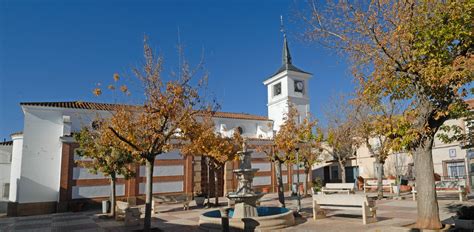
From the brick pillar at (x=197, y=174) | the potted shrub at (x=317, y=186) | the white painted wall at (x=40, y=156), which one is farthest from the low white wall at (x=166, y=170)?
the potted shrub at (x=317, y=186)

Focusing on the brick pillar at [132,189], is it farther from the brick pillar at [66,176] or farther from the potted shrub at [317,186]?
the potted shrub at [317,186]

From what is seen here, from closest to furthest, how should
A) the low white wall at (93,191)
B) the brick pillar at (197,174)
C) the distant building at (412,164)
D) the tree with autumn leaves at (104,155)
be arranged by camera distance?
the tree with autumn leaves at (104,155) → the low white wall at (93,191) → the distant building at (412,164) → the brick pillar at (197,174)

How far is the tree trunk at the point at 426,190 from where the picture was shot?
7996 mm

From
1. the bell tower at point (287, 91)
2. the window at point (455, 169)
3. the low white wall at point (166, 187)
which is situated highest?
the bell tower at point (287, 91)

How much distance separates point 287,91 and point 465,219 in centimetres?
2486

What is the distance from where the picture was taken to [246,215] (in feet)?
34.3

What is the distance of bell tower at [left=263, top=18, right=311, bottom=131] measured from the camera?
3247 cm

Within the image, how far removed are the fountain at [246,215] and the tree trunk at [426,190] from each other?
3.72 meters

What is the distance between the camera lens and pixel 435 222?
26.0 feet

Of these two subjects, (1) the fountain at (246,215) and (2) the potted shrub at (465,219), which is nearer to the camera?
(2) the potted shrub at (465,219)

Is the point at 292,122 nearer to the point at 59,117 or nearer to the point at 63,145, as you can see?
the point at 63,145

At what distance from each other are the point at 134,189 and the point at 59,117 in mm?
6343

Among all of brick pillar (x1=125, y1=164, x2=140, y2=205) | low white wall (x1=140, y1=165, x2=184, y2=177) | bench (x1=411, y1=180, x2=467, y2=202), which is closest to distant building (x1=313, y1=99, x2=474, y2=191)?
bench (x1=411, y1=180, x2=467, y2=202)

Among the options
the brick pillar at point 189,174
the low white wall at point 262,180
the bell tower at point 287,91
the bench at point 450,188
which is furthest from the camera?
the bell tower at point 287,91
